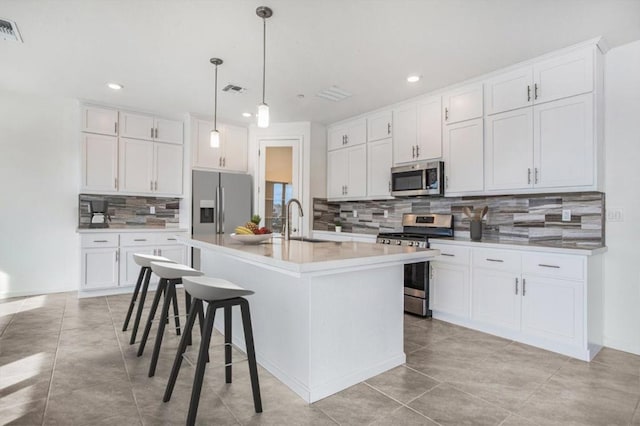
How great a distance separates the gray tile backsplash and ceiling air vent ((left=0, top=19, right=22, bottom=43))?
4.34 metres

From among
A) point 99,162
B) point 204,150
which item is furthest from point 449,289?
point 99,162

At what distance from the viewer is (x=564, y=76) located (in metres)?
3.05

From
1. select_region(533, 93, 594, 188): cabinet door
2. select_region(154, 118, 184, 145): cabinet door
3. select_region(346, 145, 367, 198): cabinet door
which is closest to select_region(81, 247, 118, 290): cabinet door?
select_region(154, 118, 184, 145): cabinet door

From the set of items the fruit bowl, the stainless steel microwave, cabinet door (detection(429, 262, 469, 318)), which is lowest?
cabinet door (detection(429, 262, 469, 318))

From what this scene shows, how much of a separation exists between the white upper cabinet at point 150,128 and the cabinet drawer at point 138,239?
1409 millimetres

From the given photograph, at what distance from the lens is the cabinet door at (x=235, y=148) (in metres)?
5.51

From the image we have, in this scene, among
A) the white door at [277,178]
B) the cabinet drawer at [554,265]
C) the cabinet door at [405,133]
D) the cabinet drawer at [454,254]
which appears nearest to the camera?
the cabinet drawer at [554,265]

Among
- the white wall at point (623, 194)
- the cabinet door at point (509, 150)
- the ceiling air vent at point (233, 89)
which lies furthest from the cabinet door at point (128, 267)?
the white wall at point (623, 194)

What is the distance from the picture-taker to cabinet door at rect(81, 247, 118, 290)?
4367 mm

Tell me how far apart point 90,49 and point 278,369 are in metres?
3.21

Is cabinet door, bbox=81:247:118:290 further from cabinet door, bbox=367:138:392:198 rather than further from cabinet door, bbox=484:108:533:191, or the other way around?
cabinet door, bbox=484:108:533:191

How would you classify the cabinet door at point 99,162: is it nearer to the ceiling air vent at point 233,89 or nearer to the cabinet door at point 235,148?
the cabinet door at point 235,148

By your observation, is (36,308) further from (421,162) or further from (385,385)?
(421,162)

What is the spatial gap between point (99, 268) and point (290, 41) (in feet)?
12.2
